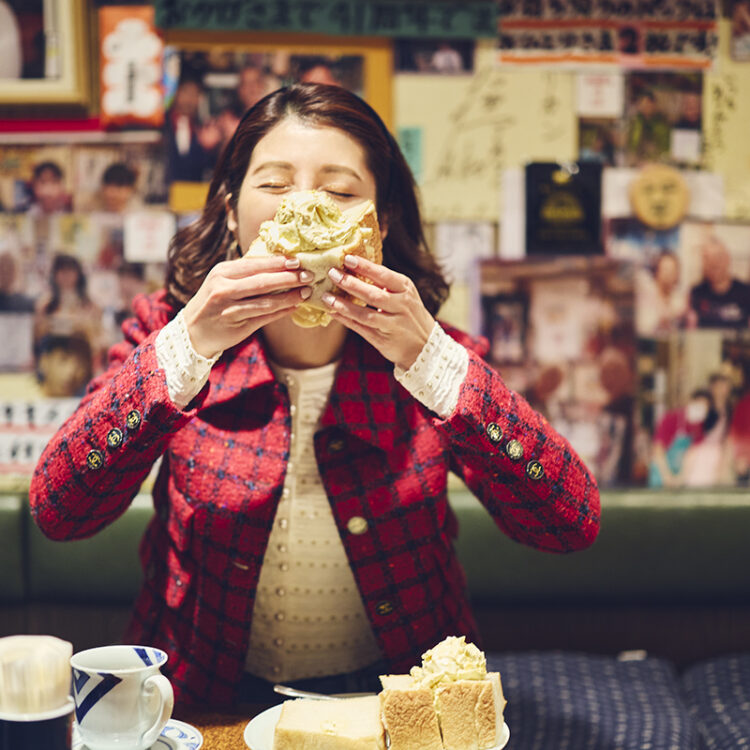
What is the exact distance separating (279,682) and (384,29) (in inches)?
68.4

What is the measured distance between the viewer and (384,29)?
2.31 meters

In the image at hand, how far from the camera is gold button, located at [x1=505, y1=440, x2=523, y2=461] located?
1240mm

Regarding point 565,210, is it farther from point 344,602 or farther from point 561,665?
point 344,602

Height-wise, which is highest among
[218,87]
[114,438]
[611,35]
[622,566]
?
[611,35]

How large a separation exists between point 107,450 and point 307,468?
0.38 metres

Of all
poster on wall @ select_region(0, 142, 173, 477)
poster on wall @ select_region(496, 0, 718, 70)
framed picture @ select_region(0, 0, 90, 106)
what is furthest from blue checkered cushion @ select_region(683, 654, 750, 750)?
framed picture @ select_region(0, 0, 90, 106)

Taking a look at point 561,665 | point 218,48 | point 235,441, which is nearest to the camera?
point 235,441

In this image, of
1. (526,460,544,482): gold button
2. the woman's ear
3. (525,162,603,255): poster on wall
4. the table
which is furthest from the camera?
(525,162,603,255): poster on wall

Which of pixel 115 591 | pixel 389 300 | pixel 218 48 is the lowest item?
pixel 115 591

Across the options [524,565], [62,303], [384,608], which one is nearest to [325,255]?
[384,608]

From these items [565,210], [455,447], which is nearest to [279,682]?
[455,447]

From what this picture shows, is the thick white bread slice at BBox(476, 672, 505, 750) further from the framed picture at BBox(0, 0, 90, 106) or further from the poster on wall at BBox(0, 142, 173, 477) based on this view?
the framed picture at BBox(0, 0, 90, 106)

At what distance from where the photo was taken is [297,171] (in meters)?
1.36

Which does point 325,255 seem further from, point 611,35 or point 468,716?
point 611,35
